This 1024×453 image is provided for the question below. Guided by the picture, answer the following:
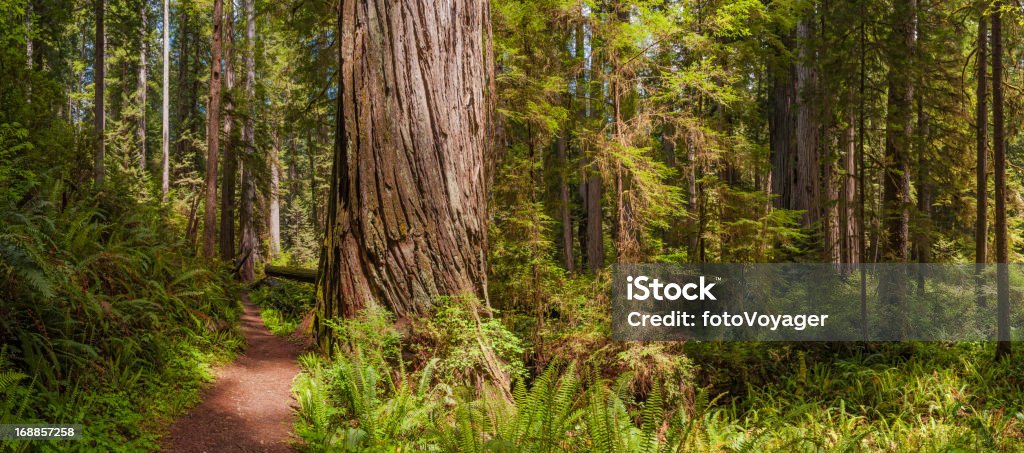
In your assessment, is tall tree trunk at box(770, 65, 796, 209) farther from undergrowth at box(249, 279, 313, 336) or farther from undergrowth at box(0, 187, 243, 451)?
undergrowth at box(0, 187, 243, 451)

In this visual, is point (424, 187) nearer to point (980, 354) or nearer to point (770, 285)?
point (770, 285)

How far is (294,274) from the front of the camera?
444 inches

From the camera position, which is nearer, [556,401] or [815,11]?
[556,401]

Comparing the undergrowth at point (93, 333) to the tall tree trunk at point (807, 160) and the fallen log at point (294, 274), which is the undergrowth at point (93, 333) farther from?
the tall tree trunk at point (807, 160)

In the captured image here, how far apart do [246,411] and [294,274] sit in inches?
294

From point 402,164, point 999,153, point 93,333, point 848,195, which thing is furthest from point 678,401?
point 848,195

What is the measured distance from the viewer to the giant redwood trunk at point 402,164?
530 centimetres

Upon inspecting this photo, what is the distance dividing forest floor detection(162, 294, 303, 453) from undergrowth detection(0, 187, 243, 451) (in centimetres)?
14

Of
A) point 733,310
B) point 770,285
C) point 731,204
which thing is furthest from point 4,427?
point 770,285

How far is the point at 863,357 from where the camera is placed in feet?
31.5

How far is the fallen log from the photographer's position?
10.8 metres

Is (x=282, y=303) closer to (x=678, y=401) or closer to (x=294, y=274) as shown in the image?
(x=294, y=274)

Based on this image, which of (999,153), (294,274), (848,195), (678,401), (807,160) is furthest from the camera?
(807,160)

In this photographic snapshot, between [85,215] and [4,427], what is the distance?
359 cm
